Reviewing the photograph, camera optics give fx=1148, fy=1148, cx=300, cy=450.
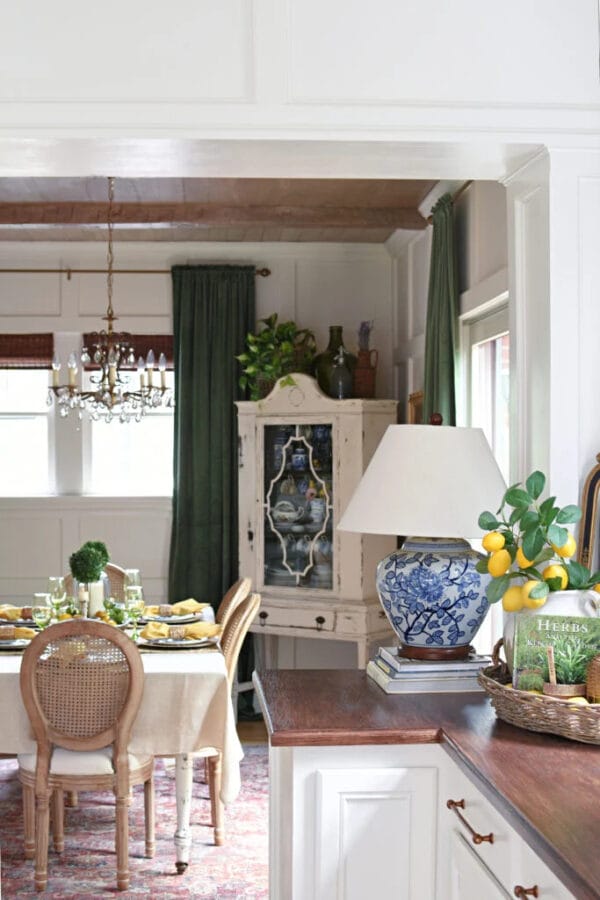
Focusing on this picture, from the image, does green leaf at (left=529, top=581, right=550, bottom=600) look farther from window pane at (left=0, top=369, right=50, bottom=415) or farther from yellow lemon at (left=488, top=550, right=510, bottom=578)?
window pane at (left=0, top=369, right=50, bottom=415)

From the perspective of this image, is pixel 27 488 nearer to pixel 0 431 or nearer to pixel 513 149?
pixel 0 431

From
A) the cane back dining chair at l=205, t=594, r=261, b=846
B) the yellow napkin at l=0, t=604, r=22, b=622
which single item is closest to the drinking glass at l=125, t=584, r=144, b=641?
the cane back dining chair at l=205, t=594, r=261, b=846

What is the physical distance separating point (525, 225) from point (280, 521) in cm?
351

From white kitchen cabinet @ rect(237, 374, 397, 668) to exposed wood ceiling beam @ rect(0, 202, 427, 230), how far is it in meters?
0.90

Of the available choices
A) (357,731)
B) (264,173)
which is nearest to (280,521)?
(264,173)

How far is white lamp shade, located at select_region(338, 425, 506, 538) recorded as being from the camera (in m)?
2.63

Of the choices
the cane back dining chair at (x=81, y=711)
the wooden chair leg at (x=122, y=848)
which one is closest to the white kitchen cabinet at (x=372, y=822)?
the cane back dining chair at (x=81, y=711)

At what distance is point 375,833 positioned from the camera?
7.56 ft

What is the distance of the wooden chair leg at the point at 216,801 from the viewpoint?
436cm

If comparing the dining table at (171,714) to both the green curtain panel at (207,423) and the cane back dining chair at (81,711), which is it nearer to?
the cane back dining chair at (81,711)

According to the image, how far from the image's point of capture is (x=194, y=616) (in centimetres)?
480

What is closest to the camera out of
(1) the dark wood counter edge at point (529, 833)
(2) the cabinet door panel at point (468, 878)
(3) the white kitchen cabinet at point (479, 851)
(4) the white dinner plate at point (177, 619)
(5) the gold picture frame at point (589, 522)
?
(1) the dark wood counter edge at point (529, 833)

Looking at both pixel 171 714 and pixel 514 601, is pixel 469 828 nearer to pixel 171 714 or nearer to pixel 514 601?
pixel 514 601

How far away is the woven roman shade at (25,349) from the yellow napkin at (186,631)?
2.58 metres
